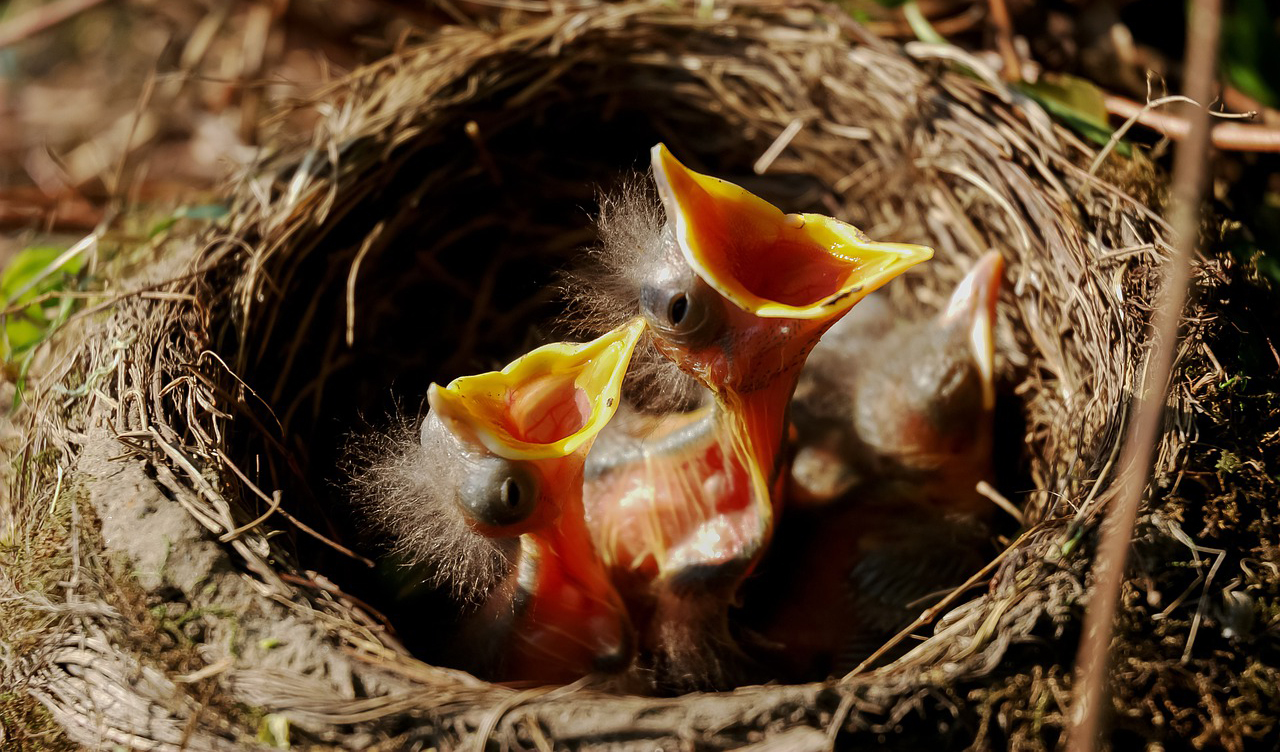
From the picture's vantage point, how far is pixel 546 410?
136 centimetres

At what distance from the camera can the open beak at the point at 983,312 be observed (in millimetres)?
1615

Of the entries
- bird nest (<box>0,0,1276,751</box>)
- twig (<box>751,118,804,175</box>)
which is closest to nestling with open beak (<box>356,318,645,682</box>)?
bird nest (<box>0,0,1276,751</box>)

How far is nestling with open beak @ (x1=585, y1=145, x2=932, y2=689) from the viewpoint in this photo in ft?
4.14

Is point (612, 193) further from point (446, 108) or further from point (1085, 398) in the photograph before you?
point (1085, 398)

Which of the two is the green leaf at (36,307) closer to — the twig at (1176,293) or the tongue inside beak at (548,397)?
the tongue inside beak at (548,397)

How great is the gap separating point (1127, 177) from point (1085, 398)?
371 mm

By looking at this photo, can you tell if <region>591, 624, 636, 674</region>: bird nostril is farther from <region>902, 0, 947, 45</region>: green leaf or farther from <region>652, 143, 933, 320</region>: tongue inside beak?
<region>902, 0, 947, 45</region>: green leaf

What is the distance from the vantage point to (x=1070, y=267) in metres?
1.52

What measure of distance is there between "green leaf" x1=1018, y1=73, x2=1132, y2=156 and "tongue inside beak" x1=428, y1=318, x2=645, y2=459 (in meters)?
0.88

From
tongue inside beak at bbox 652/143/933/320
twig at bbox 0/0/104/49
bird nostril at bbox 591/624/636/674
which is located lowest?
bird nostril at bbox 591/624/636/674

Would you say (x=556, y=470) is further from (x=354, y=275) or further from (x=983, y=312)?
(x=983, y=312)

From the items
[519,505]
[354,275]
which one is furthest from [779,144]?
[519,505]

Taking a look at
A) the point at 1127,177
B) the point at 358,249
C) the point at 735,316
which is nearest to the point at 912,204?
the point at 1127,177

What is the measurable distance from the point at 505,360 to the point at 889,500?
2.67ft
